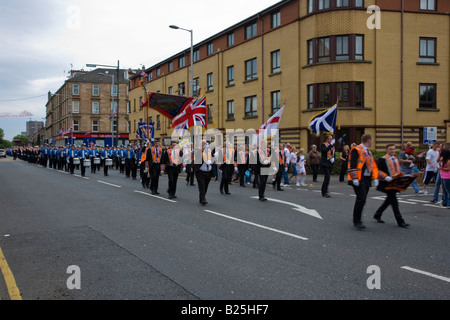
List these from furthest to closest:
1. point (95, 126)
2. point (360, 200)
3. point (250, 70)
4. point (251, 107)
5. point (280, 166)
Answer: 1. point (95, 126)
2. point (250, 70)
3. point (251, 107)
4. point (280, 166)
5. point (360, 200)

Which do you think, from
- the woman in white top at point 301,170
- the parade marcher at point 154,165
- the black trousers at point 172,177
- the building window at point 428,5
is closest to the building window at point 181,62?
the building window at point 428,5

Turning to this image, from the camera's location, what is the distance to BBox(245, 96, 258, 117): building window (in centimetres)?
3189

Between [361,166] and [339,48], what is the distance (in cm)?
1976

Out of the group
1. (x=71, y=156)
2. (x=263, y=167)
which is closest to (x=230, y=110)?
(x=71, y=156)

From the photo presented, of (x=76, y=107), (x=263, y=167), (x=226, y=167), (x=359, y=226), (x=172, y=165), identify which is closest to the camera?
(x=359, y=226)

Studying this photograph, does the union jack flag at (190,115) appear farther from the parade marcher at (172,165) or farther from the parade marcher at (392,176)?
the parade marcher at (392,176)

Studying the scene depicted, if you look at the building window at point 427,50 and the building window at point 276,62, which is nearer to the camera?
the building window at point 427,50

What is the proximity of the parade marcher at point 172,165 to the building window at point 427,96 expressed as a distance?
20.5 metres

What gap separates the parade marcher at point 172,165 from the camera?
1256cm

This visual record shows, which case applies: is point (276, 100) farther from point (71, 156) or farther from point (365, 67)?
point (71, 156)

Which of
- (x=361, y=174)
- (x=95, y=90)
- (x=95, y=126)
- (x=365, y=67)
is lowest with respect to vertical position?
(x=361, y=174)

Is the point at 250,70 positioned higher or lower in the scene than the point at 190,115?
higher

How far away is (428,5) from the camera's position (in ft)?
86.2
